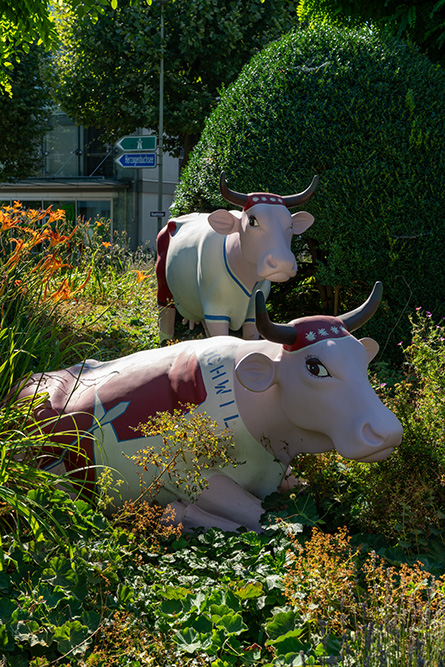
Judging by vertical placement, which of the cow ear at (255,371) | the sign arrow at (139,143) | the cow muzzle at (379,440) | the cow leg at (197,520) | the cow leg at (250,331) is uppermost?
the sign arrow at (139,143)

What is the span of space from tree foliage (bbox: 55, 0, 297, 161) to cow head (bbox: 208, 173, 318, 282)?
12.3m

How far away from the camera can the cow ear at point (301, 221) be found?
5.06m

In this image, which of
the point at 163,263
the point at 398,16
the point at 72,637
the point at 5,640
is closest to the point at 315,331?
the point at 72,637

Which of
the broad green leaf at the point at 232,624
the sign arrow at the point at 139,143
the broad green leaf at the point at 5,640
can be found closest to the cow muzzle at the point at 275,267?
the broad green leaf at the point at 232,624

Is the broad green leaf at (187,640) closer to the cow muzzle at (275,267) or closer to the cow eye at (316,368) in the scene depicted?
the cow eye at (316,368)

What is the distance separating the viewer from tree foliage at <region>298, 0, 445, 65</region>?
651cm

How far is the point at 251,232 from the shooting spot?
4.79 metres

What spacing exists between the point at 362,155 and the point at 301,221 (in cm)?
113

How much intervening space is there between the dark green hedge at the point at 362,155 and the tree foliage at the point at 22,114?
15.8 metres

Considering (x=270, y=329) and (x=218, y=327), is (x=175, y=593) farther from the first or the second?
(x=218, y=327)

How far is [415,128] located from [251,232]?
192cm

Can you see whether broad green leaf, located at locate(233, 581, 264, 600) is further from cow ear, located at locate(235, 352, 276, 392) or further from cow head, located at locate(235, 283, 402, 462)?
cow ear, located at locate(235, 352, 276, 392)

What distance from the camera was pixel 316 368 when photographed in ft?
9.56

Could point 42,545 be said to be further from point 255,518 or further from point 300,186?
point 300,186
